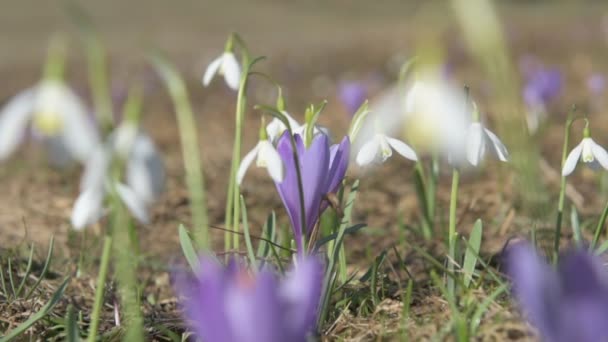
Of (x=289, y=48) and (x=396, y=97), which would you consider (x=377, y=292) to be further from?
(x=289, y=48)

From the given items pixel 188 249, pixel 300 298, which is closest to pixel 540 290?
pixel 300 298

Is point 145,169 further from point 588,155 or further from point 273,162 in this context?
point 588,155

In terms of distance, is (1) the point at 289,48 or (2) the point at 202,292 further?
(1) the point at 289,48

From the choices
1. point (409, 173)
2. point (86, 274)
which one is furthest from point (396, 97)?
point (409, 173)

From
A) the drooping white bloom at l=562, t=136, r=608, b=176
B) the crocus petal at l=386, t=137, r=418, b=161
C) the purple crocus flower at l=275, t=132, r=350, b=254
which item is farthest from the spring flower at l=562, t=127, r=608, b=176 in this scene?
the purple crocus flower at l=275, t=132, r=350, b=254

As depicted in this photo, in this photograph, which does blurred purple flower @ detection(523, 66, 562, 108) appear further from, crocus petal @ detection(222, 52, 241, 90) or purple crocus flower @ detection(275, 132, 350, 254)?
purple crocus flower @ detection(275, 132, 350, 254)

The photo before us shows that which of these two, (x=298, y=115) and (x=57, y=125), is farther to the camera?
(x=298, y=115)

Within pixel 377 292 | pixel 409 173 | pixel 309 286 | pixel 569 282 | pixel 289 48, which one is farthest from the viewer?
pixel 289 48

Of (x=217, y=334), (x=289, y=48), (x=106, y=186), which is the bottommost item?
(x=289, y=48)
